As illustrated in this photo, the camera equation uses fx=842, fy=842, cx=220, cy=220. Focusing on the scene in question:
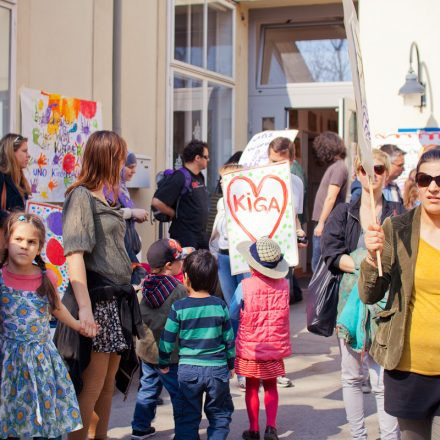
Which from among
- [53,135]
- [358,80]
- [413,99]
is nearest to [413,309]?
[358,80]

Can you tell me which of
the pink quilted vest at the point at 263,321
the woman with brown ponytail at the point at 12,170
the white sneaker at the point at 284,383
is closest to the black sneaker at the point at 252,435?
the pink quilted vest at the point at 263,321

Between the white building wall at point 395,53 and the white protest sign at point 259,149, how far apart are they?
3833 mm

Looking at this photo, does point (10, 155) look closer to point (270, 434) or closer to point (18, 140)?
point (18, 140)

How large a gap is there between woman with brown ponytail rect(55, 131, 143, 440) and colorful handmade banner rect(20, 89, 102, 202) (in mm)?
3317

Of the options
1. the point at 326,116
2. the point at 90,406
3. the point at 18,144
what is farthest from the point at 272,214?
the point at 326,116

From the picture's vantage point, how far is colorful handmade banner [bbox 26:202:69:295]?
666cm

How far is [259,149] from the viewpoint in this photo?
812 cm

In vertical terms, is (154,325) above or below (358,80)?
below

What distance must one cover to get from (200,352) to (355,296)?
95cm

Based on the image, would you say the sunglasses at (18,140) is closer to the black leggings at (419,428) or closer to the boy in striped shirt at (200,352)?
the boy in striped shirt at (200,352)

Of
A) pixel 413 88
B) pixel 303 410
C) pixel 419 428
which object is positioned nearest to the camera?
pixel 419 428

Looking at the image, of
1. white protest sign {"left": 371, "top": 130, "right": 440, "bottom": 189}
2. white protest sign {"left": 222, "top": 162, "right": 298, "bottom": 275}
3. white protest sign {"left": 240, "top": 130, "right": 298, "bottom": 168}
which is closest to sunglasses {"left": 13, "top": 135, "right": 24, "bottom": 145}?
white protest sign {"left": 222, "top": 162, "right": 298, "bottom": 275}

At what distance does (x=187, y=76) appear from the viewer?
10.9m

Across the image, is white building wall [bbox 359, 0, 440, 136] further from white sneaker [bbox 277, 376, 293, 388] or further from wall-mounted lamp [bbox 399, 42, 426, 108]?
white sneaker [bbox 277, 376, 293, 388]
